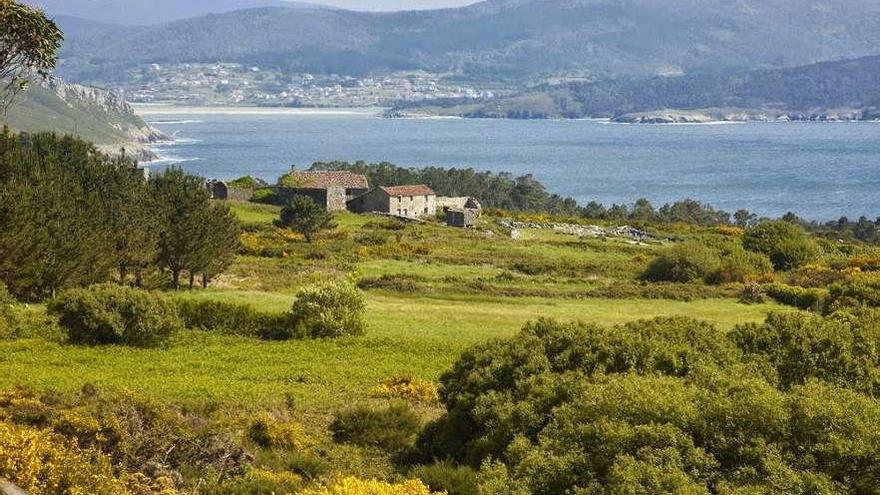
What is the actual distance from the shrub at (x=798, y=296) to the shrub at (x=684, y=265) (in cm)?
660

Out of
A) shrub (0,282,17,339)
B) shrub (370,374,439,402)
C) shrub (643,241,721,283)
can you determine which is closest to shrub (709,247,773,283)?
shrub (643,241,721,283)

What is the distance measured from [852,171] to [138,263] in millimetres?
174471

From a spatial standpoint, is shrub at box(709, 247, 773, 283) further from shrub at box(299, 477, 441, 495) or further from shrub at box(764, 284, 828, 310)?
shrub at box(299, 477, 441, 495)

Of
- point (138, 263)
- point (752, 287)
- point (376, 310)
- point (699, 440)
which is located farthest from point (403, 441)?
point (752, 287)

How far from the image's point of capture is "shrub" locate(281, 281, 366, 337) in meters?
28.0

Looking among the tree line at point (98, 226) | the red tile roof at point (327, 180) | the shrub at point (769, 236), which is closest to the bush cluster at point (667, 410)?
the tree line at point (98, 226)

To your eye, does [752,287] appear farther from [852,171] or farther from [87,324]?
[852,171]

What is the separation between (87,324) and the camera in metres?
24.8

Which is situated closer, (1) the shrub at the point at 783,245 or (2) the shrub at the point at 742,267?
(2) the shrub at the point at 742,267

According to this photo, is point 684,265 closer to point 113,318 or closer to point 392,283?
point 392,283

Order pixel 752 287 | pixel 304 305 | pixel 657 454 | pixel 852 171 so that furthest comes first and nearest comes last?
pixel 852 171 → pixel 752 287 → pixel 304 305 → pixel 657 454

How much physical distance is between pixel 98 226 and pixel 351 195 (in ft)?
169

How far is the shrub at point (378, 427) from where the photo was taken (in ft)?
56.0

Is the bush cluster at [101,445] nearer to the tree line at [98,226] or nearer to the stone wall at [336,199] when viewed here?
the tree line at [98,226]
